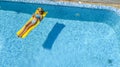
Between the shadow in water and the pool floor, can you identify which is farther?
the shadow in water

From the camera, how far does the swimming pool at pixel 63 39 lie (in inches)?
254

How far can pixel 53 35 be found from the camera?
22.9 feet

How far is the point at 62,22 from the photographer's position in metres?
7.20

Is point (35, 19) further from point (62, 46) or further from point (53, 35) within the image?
point (62, 46)

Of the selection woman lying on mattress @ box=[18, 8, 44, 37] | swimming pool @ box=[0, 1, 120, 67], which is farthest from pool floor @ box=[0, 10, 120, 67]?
woman lying on mattress @ box=[18, 8, 44, 37]

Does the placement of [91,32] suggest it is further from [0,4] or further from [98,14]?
[0,4]

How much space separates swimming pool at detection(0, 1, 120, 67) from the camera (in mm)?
6453

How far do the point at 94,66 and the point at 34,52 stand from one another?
1677 millimetres

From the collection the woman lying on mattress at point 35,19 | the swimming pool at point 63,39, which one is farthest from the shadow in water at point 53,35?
the woman lying on mattress at point 35,19

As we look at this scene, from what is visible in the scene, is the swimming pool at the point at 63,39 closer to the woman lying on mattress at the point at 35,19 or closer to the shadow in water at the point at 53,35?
the shadow in water at the point at 53,35

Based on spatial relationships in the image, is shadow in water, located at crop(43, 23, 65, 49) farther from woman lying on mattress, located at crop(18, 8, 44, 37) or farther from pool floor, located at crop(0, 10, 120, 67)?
woman lying on mattress, located at crop(18, 8, 44, 37)

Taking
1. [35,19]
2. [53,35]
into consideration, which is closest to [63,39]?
[53,35]

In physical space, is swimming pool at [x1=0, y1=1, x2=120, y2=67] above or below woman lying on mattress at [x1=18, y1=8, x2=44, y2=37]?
below

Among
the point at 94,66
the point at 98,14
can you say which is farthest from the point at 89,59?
the point at 98,14
